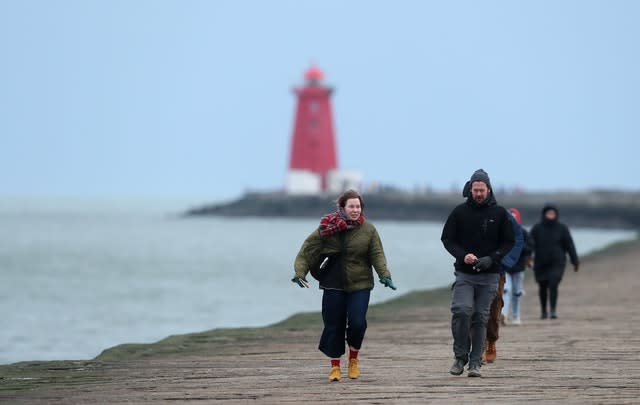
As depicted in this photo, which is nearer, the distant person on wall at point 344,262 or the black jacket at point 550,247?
the distant person on wall at point 344,262

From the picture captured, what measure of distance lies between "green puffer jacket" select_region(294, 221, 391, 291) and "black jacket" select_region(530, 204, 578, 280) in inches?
→ 248

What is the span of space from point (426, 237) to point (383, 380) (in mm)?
61655

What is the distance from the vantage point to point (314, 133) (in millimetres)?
83062

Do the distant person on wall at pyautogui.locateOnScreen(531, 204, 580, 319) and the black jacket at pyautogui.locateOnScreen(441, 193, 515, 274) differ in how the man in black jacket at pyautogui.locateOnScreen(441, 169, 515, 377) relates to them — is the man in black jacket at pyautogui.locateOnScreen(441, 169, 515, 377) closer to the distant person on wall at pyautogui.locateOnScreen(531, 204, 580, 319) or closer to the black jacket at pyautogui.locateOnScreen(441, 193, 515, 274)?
the black jacket at pyautogui.locateOnScreen(441, 193, 515, 274)

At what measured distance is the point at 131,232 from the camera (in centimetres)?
8031

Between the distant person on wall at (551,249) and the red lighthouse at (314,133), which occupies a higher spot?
the red lighthouse at (314,133)

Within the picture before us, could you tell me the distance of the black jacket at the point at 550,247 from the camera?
1545 centimetres

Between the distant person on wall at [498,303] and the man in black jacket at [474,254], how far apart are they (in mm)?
73

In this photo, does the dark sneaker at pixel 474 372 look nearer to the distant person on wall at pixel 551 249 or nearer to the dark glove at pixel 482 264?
the dark glove at pixel 482 264

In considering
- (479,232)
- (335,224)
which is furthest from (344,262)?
(479,232)

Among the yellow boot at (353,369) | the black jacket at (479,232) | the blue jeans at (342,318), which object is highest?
the black jacket at (479,232)

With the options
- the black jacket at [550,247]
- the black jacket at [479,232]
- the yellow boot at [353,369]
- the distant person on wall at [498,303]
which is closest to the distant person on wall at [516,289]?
the black jacket at [550,247]

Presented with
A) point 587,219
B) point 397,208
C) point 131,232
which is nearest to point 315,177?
point 397,208

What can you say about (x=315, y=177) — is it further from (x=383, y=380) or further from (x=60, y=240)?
(x=383, y=380)
